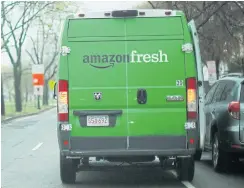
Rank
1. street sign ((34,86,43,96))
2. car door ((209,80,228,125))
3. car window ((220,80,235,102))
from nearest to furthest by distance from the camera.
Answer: car window ((220,80,235,102))
car door ((209,80,228,125))
street sign ((34,86,43,96))

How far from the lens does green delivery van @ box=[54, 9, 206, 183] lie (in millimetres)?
8289

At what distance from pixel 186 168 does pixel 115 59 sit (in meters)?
2.30

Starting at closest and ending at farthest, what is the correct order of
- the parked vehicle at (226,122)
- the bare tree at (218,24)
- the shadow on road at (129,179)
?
the shadow on road at (129,179) < the parked vehicle at (226,122) < the bare tree at (218,24)

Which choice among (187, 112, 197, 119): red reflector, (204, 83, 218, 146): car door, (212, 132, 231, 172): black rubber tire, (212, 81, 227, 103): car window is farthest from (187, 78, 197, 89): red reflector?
(204, 83, 218, 146): car door


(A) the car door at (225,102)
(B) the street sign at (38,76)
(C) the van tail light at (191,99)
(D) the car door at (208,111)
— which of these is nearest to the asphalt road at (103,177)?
(D) the car door at (208,111)

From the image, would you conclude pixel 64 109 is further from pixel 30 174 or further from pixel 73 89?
pixel 30 174

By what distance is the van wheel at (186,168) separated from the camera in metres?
8.99

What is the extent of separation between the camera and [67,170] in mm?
8961

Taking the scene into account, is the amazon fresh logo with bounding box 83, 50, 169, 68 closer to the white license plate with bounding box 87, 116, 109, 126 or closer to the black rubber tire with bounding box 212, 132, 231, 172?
the white license plate with bounding box 87, 116, 109, 126

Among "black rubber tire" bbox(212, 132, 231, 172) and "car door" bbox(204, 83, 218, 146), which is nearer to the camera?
"black rubber tire" bbox(212, 132, 231, 172)

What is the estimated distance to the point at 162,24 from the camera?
330 inches

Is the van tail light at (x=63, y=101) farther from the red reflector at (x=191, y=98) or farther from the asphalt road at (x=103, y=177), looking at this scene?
the red reflector at (x=191, y=98)

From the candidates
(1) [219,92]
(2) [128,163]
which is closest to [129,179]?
(2) [128,163]

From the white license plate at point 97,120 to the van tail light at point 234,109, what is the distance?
95.3 inches
